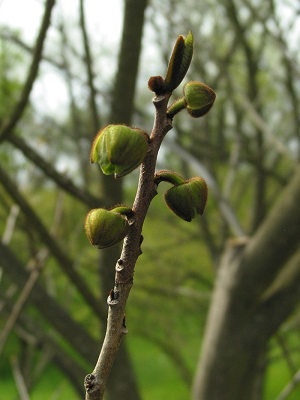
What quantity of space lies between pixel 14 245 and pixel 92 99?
3344 millimetres

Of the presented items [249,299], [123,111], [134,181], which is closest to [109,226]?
[123,111]

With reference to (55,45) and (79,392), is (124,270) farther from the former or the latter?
(55,45)

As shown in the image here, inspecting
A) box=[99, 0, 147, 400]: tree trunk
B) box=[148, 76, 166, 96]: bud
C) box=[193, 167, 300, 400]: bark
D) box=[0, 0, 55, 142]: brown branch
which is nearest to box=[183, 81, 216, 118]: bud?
box=[148, 76, 166, 96]: bud

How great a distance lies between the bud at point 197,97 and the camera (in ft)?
1.87

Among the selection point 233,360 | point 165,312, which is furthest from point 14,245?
point 233,360

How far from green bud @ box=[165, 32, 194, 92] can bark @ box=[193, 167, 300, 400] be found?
4.30 ft

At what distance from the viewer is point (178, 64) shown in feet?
1.70

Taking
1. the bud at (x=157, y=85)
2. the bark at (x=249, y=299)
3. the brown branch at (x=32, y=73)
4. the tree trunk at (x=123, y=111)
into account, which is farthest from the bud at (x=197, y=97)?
the bark at (x=249, y=299)

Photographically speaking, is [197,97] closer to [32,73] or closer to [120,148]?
[120,148]

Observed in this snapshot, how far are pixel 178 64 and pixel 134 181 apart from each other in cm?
484

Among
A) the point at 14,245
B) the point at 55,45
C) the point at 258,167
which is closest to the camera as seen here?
the point at 258,167

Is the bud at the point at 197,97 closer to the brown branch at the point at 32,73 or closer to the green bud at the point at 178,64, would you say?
the green bud at the point at 178,64

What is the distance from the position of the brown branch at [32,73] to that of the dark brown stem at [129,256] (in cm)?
96

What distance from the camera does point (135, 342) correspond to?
6.93 meters
